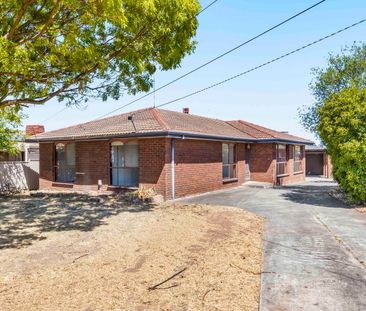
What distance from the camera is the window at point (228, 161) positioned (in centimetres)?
1950

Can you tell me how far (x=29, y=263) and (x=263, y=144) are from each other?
17.7 m

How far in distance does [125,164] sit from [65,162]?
520 centimetres

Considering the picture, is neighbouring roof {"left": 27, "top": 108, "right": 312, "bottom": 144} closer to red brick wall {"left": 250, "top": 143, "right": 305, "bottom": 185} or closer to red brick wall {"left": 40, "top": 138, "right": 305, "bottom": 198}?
red brick wall {"left": 40, "top": 138, "right": 305, "bottom": 198}

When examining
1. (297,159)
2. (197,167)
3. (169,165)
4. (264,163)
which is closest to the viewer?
(169,165)

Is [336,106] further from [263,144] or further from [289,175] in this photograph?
[289,175]

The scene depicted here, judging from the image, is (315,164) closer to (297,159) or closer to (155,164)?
(297,159)

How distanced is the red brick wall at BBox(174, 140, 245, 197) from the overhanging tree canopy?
5.82m

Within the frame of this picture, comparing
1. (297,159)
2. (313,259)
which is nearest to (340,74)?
(297,159)

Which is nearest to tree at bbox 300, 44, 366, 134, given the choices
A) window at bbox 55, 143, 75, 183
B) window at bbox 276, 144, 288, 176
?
window at bbox 276, 144, 288, 176

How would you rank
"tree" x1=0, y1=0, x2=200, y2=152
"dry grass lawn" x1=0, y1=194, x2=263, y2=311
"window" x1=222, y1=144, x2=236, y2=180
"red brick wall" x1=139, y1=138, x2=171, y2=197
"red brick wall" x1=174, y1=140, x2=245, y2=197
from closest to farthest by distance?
"dry grass lawn" x1=0, y1=194, x2=263, y2=311 < "tree" x1=0, y1=0, x2=200, y2=152 < "red brick wall" x1=139, y1=138, x2=171, y2=197 < "red brick wall" x1=174, y1=140, x2=245, y2=197 < "window" x1=222, y1=144, x2=236, y2=180

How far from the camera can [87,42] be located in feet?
26.3

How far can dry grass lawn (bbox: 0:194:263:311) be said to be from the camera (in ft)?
14.9

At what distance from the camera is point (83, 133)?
58.3 ft

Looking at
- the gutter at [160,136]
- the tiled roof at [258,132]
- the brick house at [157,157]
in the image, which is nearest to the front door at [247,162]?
the brick house at [157,157]
